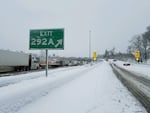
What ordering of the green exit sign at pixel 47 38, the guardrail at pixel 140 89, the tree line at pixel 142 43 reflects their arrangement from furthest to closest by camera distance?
1. the tree line at pixel 142 43
2. the green exit sign at pixel 47 38
3. the guardrail at pixel 140 89

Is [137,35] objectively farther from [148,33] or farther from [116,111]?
[116,111]

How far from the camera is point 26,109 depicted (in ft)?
24.1

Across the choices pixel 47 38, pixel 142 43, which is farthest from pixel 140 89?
pixel 142 43

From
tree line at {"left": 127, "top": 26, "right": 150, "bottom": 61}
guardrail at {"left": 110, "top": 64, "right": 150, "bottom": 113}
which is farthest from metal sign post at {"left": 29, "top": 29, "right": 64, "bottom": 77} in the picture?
tree line at {"left": 127, "top": 26, "right": 150, "bottom": 61}

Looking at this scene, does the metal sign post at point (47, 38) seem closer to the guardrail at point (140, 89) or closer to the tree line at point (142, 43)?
the guardrail at point (140, 89)

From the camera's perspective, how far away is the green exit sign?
1638cm

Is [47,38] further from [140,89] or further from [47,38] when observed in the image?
[140,89]

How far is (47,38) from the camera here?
649 inches

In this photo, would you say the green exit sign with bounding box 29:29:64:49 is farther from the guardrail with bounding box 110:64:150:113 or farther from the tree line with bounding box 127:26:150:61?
the tree line with bounding box 127:26:150:61

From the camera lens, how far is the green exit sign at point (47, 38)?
16375 millimetres

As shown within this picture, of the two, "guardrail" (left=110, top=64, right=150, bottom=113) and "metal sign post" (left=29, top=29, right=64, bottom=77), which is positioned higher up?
"metal sign post" (left=29, top=29, right=64, bottom=77)

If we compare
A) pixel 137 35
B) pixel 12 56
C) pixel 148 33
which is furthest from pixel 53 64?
pixel 137 35

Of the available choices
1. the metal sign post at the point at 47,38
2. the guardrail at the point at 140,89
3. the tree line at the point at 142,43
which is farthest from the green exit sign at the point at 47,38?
the tree line at the point at 142,43

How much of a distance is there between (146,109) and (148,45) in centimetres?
10633
